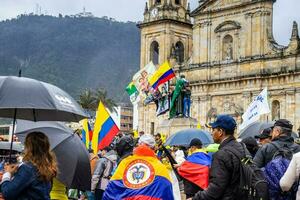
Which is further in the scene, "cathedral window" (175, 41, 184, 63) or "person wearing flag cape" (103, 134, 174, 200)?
"cathedral window" (175, 41, 184, 63)

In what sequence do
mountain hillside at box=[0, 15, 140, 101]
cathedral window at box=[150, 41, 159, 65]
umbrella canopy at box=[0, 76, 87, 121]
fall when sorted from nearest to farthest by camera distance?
umbrella canopy at box=[0, 76, 87, 121], cathedral window at box=[150, 41, 159, 65], mountain hillside at box=[0, 15, 140, 101]

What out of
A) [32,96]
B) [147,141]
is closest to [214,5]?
[147,141]

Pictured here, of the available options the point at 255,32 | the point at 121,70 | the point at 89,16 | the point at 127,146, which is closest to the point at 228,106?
the point at 255,32

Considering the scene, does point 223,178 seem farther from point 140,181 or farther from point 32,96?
point 32,96

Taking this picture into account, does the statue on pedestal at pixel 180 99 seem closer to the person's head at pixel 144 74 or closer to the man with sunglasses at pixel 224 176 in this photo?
the person's head at pixel 144 74

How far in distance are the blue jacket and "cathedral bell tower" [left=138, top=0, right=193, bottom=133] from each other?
36.5 m

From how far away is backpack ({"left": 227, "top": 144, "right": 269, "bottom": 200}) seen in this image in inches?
203

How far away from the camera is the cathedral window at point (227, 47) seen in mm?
38803

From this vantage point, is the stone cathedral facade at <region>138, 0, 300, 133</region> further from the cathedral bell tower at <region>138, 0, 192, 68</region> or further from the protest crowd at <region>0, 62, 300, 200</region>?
the protest crowd at <region>0, 62, 300, 200</region>

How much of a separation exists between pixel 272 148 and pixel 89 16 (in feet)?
456

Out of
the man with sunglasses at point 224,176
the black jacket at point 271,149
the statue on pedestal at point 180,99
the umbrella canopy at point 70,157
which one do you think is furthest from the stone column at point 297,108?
the man with sunglasses at point 224,176

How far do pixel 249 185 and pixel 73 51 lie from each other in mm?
124492

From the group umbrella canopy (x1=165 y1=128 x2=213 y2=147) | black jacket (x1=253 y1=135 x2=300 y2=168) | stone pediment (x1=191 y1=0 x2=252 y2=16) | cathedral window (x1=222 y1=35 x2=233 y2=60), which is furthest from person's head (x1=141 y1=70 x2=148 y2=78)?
black jacket (x1=253 y1=135 x2=300 y2=168)

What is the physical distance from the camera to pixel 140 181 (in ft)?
20.0
